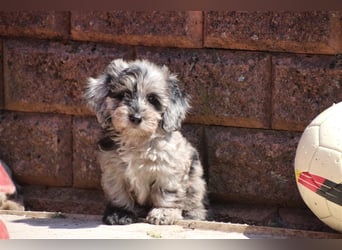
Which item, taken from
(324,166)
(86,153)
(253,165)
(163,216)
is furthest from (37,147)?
(324,166)

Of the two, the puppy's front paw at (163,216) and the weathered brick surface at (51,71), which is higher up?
the weathered brick surface at (51,71)

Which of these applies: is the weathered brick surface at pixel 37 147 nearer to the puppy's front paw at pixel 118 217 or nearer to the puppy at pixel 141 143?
the puppy at pixel 141 143

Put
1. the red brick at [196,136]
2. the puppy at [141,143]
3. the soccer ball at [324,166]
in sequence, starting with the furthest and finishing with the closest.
Answer: the red brick at [196,136]
the puppy at [141,143]
the soccer ball at [324,166]

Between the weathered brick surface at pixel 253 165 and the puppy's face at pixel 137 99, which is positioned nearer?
the puppy's face at pixel 137 99

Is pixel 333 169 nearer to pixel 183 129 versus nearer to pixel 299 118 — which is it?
pixel 299 118

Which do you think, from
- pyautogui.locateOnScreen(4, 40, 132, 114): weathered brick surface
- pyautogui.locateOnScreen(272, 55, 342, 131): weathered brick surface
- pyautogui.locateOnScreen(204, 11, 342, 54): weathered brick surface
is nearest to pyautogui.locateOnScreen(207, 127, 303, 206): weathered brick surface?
pyautogui.locateOnScreen(272, 55, 342, 131): weathered brick surface

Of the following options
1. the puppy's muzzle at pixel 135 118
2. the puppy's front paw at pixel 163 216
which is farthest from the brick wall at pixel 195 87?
the puppy's muzzle at pixel 135 118

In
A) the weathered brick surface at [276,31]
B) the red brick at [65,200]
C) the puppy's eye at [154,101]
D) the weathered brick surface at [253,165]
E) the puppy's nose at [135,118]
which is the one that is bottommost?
the red brick at [65,200]
